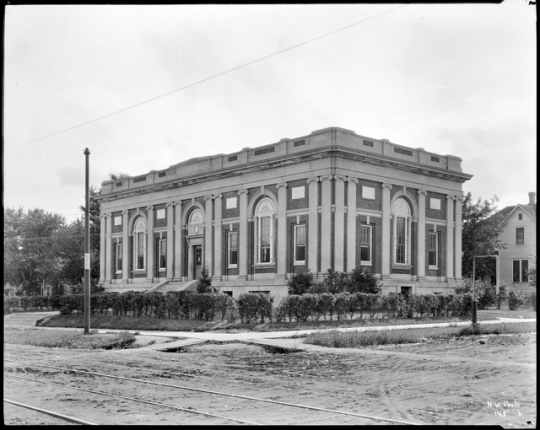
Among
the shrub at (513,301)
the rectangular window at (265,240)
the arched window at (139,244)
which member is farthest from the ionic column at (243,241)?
the shrub at (513,301)

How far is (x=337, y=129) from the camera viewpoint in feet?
116

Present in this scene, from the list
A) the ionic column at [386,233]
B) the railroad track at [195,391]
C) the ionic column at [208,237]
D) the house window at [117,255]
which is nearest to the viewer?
the railroad track at [195,391]

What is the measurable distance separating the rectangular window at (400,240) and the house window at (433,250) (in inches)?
105

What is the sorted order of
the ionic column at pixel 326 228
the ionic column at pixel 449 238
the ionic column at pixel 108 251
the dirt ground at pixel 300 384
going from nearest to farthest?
the dirt ground at pixel 300 384 → the ionic column at pixel 326 228 → the ionic column at pixel 449 238 → the ionic column at pixel 108 251

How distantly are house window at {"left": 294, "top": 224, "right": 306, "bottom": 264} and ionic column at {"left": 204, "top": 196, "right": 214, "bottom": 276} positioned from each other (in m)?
7.28

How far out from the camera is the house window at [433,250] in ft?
134

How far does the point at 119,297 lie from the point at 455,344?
62.9 feet

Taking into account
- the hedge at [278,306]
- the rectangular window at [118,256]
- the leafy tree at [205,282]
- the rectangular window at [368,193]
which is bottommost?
the hedge at [278,306]

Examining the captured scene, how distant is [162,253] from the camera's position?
4678 cm

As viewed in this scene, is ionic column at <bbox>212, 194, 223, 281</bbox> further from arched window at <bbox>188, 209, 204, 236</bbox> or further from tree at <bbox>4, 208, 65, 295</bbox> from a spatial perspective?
tree at <bbox>4, 208, 65, 295</bbox>

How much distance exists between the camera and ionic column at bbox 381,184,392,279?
122 feet

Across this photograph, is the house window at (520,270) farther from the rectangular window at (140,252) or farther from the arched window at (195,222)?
the rectangular window at (140,252)

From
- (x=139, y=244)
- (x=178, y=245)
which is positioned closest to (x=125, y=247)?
(x=139, y=244)

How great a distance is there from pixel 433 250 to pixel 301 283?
451 inches
